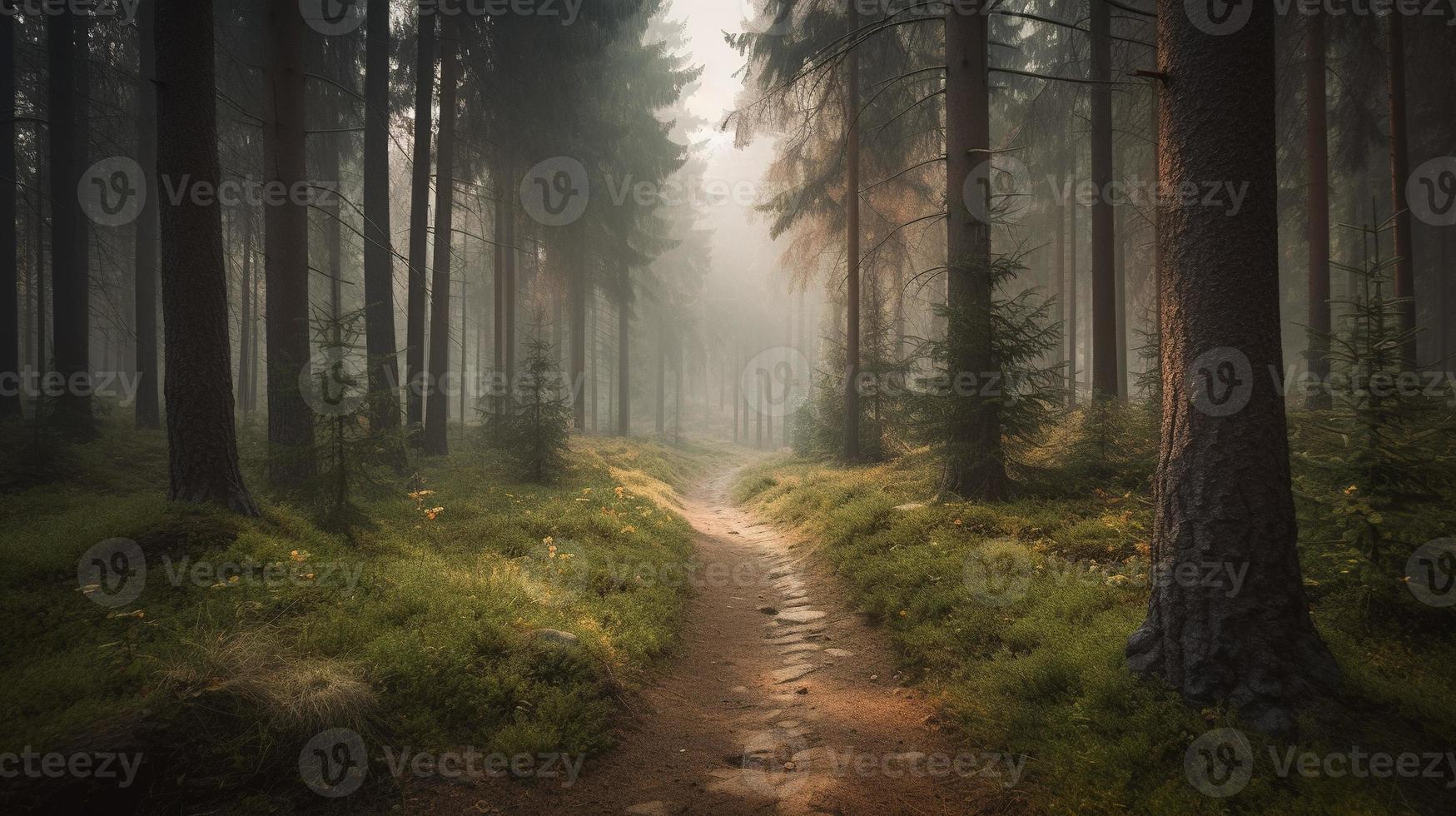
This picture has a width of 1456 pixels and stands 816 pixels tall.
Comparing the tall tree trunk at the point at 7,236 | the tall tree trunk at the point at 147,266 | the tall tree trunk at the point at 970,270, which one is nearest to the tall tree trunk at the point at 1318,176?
the tall tree trunk at the point at 970,270

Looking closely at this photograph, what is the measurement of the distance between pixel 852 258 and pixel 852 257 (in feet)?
0.08

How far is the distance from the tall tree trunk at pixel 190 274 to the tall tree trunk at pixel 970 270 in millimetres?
9207

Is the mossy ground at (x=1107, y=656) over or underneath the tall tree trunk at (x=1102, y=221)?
underneath

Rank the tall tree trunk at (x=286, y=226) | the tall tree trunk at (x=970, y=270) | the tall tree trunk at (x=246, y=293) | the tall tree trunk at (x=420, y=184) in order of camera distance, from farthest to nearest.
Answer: the tall tree trunk at (x=246, y=293) → the tall tree trunk at (x=420, y=184) → the tall tree trunk at (x=286, y=226) → the tall tree trunk at (x=970, y=270)

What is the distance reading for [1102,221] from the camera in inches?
513

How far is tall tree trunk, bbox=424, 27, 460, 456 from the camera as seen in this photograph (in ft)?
48.0

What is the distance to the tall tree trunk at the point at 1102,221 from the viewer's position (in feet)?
40.3

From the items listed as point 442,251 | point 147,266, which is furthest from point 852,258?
point 147,266

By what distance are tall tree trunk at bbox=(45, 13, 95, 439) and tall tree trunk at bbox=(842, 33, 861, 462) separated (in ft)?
56.1

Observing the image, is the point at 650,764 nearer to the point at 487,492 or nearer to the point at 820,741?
the point at 820,741

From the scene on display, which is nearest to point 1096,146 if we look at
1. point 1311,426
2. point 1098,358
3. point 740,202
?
point 1098,358

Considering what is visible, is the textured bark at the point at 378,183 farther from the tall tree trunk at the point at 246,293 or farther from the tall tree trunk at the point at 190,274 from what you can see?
the tall tree trunk at the point at 246,293

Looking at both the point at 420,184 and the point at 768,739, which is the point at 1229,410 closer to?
the point at 768,739

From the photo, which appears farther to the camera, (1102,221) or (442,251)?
(442,251)
